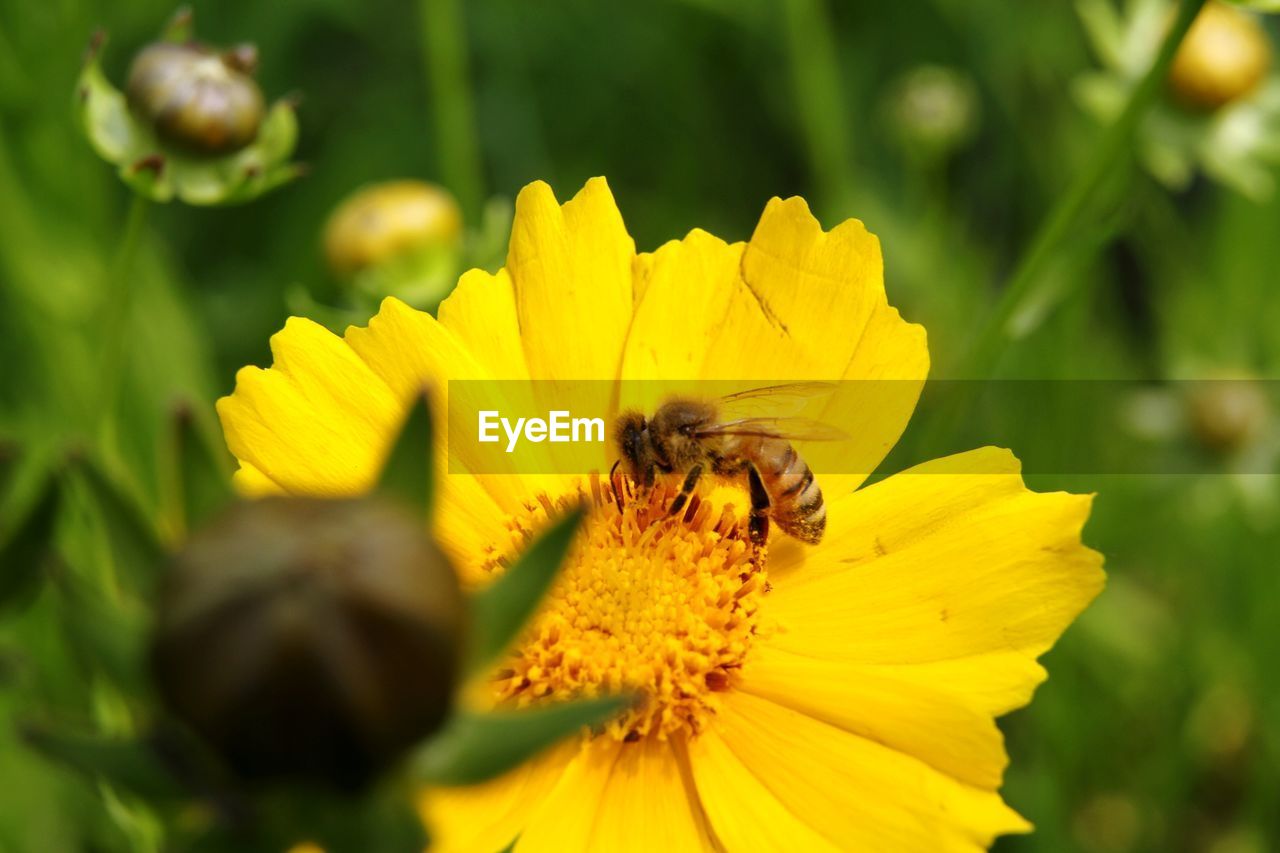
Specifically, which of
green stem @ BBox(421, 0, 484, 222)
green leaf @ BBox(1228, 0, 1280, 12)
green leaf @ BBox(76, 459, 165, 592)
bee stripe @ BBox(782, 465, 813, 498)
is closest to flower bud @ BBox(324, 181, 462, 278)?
green stem @ BBox(421, 0, 484, 222)

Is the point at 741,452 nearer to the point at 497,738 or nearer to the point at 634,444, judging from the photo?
the point at 634,444

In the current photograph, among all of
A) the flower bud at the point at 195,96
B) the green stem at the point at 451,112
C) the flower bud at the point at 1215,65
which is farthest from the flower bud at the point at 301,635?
the flower bud at the point at 1215,65

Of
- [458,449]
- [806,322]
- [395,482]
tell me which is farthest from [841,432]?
[395,482]

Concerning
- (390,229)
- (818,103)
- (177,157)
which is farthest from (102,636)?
(818,103)

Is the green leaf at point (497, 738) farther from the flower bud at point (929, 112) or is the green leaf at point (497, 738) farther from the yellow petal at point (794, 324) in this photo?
the flower bud at point (929, 112)

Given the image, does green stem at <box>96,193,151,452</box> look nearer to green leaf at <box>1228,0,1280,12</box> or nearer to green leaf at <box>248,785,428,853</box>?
green leaf at <box>248,785,428,853</box>
